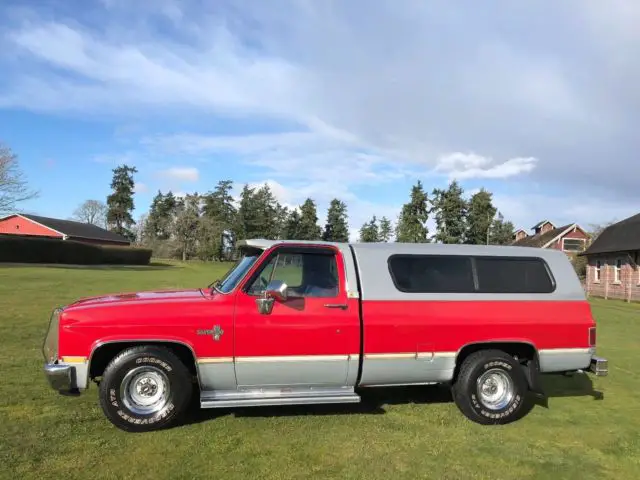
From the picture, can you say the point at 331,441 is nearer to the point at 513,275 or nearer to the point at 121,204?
the point at 513,275

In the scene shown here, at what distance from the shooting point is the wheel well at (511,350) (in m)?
6.12

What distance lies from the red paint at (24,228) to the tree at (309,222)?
4501 cm

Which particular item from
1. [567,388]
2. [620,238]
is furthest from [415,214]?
[567,388]

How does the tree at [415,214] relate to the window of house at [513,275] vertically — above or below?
above

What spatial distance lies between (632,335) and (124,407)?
45.1ft

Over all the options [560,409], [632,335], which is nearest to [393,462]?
[560,409]

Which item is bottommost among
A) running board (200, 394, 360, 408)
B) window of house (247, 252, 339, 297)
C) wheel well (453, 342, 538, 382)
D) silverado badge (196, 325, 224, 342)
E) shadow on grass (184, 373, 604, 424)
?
shadow on grass (184, 373, 604, 424)

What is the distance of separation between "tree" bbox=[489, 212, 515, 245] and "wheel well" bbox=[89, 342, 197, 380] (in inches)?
3652

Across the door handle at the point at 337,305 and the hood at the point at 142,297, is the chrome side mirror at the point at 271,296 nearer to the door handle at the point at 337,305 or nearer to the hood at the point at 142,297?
the door handle at the point at 337,305

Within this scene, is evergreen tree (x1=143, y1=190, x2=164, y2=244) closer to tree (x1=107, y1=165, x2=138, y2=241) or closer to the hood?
tree (x1=107, y1=165, x2=138, y2=241)

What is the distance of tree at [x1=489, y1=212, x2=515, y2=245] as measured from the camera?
3787 inches

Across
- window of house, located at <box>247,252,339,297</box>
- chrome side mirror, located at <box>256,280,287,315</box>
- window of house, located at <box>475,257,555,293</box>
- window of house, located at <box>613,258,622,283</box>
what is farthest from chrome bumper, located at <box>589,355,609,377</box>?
window of house, located at <box>613,258,622,283</box>

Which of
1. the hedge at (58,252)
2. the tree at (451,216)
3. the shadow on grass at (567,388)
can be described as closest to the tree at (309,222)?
the tree at (451,216)

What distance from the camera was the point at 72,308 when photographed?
17.5 feet
